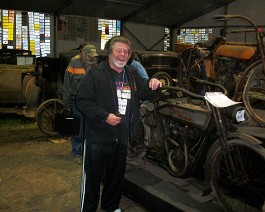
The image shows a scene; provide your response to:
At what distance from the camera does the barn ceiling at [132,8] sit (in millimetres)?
11633

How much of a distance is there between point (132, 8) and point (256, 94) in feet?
30.5

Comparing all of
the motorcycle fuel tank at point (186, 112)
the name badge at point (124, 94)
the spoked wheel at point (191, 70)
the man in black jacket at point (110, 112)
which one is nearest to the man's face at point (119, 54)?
the man in black jacket at point (110, 112)

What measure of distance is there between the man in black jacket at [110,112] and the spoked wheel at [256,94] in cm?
138

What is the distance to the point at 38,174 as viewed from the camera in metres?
5.02

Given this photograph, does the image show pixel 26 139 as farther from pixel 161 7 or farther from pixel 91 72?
pixel 161 7

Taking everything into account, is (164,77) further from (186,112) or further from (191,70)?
(186,112)

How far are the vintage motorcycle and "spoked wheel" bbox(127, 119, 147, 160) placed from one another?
1 cm

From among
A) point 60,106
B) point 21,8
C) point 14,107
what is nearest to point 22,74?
point 14,107

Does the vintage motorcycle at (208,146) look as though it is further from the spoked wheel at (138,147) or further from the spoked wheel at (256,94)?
the spoked wheel at (256,94)

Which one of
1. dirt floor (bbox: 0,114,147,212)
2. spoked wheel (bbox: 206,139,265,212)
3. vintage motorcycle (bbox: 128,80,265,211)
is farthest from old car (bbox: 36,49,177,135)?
spoked wheel (bbox: 206,139,265,212)

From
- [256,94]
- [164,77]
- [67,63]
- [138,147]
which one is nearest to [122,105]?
[138,147]

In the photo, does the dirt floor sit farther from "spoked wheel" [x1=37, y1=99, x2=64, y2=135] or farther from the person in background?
the person in background

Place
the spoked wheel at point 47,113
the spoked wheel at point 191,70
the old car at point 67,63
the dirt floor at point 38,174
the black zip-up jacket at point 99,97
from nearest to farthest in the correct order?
the black zip-up jacket at point 99,97 < the dirt floor at point 38,174 < the spoked wheel at point 191,70 < the spoked wheel at point 47,113 < the old car at point 67,63

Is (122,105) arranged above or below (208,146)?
above
